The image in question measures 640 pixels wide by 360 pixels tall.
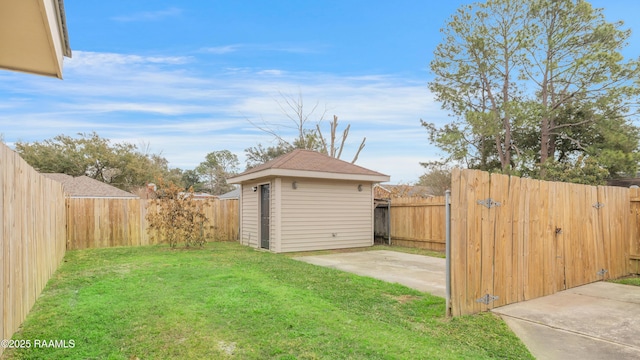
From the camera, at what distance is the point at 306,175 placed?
10133mm

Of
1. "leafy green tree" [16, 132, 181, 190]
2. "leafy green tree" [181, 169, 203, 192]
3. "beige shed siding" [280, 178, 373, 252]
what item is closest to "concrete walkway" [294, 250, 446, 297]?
"beige shed siding" [280, 178, 373, 252]

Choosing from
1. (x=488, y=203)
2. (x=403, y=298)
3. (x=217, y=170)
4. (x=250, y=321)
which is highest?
(x=217, y=170)

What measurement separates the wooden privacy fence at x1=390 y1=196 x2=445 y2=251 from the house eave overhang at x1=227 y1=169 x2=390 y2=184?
45.5 inches

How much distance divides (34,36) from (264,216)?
8206mm

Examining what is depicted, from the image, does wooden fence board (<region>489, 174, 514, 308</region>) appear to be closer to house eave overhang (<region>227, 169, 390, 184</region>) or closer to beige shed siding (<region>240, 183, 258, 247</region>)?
house eave overhang (<region>227, 169, 390, 184</region>)

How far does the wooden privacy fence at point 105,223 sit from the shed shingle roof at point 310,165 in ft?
11.7

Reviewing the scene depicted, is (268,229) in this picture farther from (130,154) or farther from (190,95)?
(130,154)

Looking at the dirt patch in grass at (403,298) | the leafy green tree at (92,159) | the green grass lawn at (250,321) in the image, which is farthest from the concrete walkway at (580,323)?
the leafy green tree at (92,159)

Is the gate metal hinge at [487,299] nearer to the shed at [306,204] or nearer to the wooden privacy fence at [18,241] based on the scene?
the wooden privacy fence at [18,241]

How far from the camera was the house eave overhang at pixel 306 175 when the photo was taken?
32.2 feet

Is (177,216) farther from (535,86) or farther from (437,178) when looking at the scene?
(437,178)

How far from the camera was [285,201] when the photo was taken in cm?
1008

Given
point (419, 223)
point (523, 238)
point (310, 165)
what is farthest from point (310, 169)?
point (523, 238)

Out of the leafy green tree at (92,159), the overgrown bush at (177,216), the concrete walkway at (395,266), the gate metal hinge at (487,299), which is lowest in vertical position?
the concrete walkway at (395,266)
